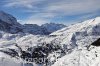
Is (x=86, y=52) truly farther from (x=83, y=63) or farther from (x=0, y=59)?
(x=0, y=59)

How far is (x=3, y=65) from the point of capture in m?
111

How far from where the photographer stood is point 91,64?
76.2m

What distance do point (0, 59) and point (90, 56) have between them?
45.8 metres

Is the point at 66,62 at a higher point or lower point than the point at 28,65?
higher

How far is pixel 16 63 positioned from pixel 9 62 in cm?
509

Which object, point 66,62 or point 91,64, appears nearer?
point 91,64

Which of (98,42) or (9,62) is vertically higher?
(98,42)

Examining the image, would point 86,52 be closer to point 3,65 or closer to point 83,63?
point 83,63

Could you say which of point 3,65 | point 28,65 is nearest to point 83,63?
point 3,65

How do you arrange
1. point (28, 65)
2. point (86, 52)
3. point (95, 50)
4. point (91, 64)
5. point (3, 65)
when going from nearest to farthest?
point (91, 64) → point (95, 50) → point (86, 52) → point (3, 65) → point (28, 65)

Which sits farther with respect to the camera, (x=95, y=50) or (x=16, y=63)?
(x=16, y=63)

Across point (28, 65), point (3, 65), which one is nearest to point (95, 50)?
point (3, 65)

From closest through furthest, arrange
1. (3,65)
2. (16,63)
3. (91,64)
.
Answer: (91,64) < (3,65) < (16,63)

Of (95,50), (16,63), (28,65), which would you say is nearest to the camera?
(95,50)
